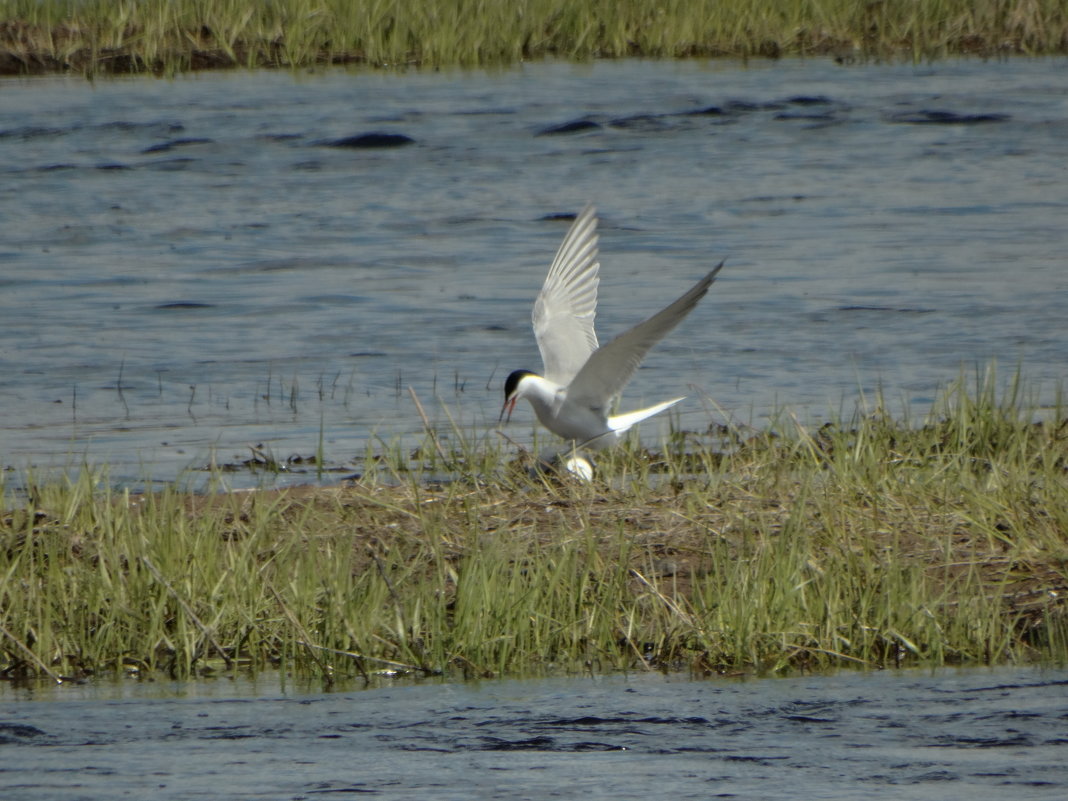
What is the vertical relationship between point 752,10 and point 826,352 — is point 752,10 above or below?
above

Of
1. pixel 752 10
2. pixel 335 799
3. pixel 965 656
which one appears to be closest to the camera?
pixel 335 799

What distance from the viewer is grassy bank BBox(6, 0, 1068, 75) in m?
24.6

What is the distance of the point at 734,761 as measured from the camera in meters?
4.47

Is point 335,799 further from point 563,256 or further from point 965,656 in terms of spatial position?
point 563,256

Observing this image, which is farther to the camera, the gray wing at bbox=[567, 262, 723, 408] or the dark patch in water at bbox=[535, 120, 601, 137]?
the dark patch in water at bbox=[535, 120, 601, 137]

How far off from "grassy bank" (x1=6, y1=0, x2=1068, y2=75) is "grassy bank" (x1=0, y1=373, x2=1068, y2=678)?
60.7 feet

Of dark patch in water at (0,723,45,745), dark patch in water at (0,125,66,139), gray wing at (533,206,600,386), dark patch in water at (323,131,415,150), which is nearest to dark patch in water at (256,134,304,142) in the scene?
dark patch in water at (323,131,415,150)

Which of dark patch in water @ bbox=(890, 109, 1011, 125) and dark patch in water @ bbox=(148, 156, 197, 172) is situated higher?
dark patch in water @ bbox=(890, 109, 1011, 125)

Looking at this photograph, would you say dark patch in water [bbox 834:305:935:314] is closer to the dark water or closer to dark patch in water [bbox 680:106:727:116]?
the dark water

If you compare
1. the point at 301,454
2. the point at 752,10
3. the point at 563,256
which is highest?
the point at 752,10

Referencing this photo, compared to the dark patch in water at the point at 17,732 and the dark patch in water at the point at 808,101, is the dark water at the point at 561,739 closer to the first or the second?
the dark patch in water at the point at 17,732

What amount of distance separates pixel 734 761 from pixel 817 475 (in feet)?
8.63

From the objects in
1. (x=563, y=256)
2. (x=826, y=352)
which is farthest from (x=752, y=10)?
(x=563, y=256)

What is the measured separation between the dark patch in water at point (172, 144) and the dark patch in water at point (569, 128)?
A: 3457 millimetres
